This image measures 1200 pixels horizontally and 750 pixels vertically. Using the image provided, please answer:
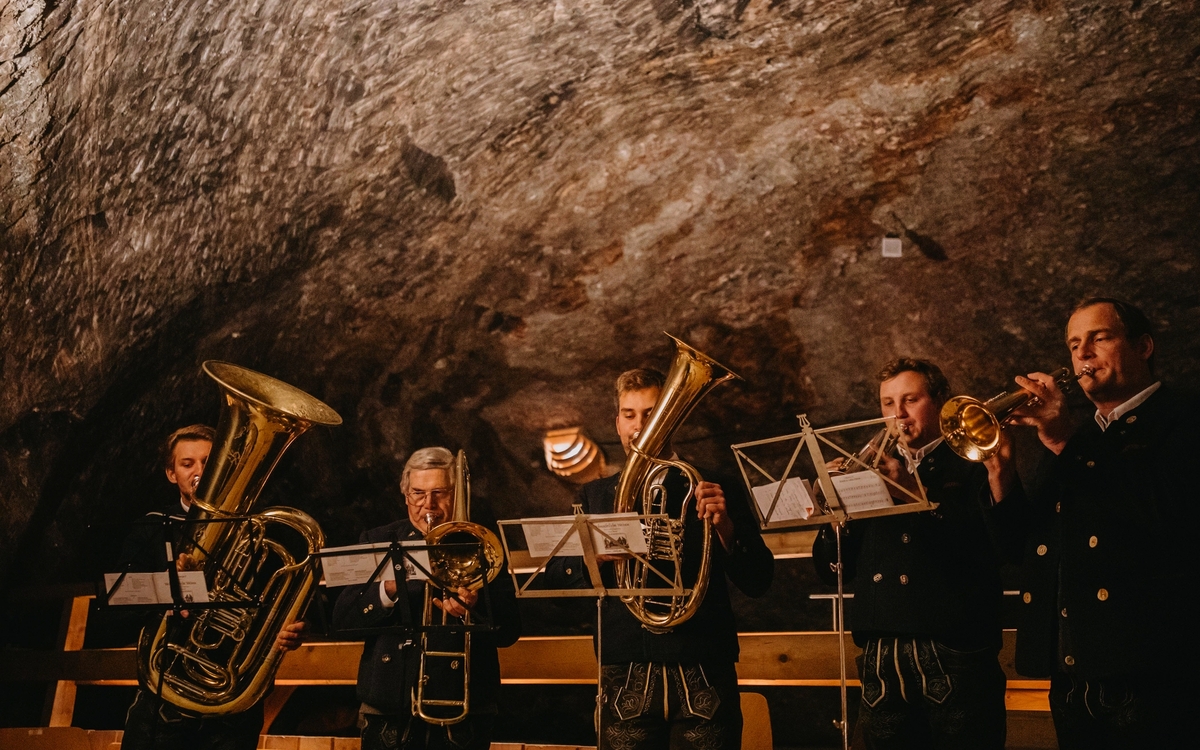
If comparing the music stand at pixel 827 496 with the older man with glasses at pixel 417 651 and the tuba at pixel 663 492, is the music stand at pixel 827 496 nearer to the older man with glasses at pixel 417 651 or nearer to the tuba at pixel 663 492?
the tuba at pixel 663 492

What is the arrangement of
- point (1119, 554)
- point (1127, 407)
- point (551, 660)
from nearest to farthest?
point (1119, 554)
point (1127, 407)
point (551, 660)

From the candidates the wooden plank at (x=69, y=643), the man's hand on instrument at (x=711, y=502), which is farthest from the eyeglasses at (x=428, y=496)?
the wooden plank at (x=69, y=643)

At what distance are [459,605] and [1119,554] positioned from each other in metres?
2.30

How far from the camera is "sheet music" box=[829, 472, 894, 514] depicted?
10.2 feet

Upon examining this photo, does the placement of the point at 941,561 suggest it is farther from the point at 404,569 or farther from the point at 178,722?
the point at 178,722

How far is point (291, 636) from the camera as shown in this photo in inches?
156

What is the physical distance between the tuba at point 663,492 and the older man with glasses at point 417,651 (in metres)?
0.58

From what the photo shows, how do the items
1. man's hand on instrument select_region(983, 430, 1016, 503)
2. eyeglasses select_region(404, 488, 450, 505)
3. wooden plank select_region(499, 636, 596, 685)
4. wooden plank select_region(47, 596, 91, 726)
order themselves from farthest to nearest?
wooden plank select_region(47, 596, 91, 726)
wooden plank select_region(499, 636, 596, 685)
eyeglasses select_region(404, 488, 450, 505)
man's hand on instrument select_region(983, 430, 1016, 503)

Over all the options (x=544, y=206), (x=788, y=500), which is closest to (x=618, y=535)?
(x=788, y=500)

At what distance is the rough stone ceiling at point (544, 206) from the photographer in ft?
16.6

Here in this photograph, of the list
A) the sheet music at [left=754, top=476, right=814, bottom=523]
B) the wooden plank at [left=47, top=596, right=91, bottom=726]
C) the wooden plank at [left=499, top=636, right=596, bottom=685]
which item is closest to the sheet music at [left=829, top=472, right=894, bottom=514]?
the sheet music at [left=754, top=476, right=814, bottom=523]

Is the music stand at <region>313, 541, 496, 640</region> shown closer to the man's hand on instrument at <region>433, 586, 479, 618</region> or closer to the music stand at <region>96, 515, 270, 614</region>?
the man's hand on instrument at <region>433, 586, 479, 618</region>

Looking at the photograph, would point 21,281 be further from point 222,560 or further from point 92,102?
point 222,560

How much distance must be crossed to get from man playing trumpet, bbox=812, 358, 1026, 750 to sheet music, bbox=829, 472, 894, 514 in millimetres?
225
